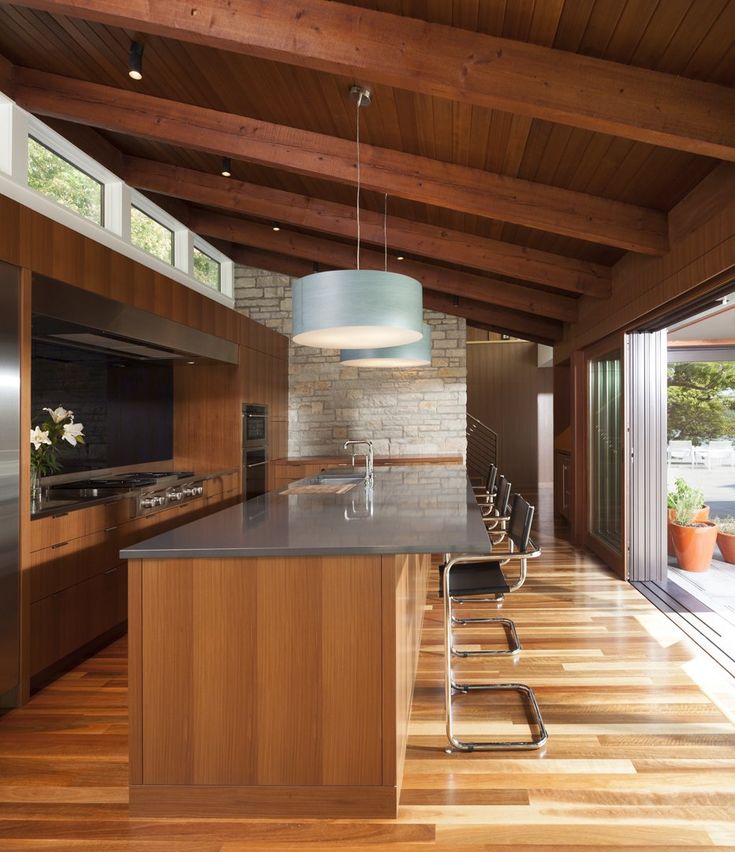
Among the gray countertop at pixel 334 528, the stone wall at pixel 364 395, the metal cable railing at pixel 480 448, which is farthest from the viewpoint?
the metal cable railing at pixel 480 448

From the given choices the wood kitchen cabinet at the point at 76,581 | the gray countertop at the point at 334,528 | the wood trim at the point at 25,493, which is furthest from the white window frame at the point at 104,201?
the gray countertop at the point at 334,528

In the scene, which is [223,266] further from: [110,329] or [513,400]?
[513,400]

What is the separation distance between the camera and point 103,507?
4164mm

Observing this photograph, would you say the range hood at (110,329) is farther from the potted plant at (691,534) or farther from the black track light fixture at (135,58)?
the potted plant at (691,534)

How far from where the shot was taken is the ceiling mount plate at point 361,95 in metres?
3.56

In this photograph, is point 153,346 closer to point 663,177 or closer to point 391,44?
point 391,44

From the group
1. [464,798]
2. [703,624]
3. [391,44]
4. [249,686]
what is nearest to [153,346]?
[391,44]

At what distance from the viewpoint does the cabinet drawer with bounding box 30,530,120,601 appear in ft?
11.4

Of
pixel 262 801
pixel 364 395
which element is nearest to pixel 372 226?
pixel 364 395

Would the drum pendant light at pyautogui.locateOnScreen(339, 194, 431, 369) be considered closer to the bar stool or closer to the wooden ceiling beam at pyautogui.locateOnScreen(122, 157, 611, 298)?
the wooden ceiling beam at pyautogui.locateOnScreen(122, 157, 611, 298)

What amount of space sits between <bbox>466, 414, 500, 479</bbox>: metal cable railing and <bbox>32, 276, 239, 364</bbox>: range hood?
754cm

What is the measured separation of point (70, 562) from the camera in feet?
12.4

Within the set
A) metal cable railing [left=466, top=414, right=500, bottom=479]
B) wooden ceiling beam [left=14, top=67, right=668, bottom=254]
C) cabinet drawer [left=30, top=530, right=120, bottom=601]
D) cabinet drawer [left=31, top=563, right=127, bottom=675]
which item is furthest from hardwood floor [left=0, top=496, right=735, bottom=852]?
metal cable railing [left=466, top=414, right=500, bottom=479]

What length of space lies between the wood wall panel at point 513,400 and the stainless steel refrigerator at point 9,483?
10717mm
